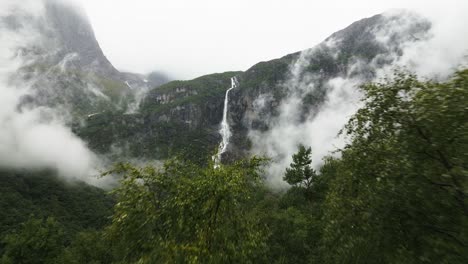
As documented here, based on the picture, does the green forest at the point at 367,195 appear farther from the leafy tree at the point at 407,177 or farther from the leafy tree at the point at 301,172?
the leafy tree at the point at 301,172

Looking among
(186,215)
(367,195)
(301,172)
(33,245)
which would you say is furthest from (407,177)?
(301,172)

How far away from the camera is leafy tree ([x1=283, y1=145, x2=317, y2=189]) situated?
2589 inches

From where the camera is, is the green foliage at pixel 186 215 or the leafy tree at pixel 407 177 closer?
the leafy tree at pixel 407 177

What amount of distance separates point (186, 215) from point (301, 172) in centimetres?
5828

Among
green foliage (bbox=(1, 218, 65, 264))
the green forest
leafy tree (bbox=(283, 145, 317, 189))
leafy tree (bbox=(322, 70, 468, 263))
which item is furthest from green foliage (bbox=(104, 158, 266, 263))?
leafy tree (bbox=(283, 145, 317, 189))

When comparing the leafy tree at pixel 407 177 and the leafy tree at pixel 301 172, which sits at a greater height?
the leafy tree at pixel 407 177

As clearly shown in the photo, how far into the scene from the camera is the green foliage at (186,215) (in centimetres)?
1059

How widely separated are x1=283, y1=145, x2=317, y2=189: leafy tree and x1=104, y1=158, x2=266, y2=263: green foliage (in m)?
56.2

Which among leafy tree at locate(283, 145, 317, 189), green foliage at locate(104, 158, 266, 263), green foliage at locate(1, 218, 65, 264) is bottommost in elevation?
leafy tree at locate(283, 145, 317, 189)

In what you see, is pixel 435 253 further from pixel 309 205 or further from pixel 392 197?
pixel 309 205

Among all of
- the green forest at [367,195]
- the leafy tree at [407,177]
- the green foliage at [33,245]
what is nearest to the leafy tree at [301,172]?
the green foliage at [33,245]

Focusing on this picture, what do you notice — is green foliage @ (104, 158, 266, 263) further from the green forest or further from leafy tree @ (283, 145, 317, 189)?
leafy tree @ (283, 145, 317, 189)

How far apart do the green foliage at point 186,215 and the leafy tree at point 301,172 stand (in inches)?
2211

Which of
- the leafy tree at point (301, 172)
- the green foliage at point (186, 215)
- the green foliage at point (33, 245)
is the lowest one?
the leafy tree at point (301, 172)
